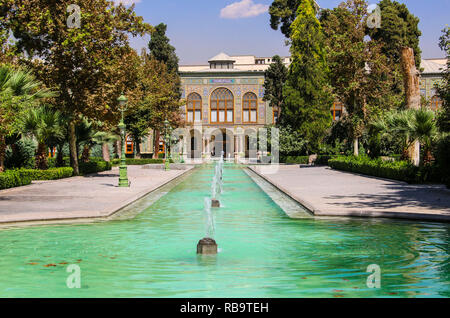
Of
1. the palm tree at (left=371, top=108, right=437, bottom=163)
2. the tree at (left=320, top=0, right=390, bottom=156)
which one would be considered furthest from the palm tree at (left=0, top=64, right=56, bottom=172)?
the tree at (left=320, top=0, right=390, bottom=156)

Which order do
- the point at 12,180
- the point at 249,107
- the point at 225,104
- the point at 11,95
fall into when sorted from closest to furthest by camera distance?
the point at 11,95 → the point at 12,180 → the point at 249,107 → the point at 225,104

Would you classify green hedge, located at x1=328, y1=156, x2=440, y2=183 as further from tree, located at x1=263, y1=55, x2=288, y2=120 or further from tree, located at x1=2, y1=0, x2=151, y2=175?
tree, located at x1=263, y1=55, x2=288, y2=120

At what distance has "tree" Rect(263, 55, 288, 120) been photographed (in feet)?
158

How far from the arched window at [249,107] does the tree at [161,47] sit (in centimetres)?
1715

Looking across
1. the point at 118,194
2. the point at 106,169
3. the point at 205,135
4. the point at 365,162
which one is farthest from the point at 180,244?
the point at 205,135

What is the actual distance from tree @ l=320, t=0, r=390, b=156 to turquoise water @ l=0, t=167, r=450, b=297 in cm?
2350

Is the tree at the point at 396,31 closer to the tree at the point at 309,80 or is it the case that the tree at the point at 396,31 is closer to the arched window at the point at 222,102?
the tree at the point at 309,80

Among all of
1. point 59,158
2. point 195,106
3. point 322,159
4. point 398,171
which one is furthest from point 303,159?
point 195,106

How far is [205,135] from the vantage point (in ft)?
219

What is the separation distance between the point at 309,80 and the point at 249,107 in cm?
2732

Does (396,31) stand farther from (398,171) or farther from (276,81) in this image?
(398,171)

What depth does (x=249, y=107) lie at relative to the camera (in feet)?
217

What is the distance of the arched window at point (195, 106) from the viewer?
66.2 m

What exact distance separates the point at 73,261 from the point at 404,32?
151ft
